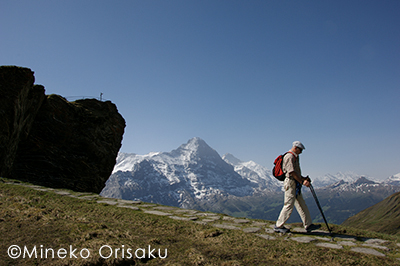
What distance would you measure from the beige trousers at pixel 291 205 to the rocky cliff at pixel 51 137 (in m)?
20.4

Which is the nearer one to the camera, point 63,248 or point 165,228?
point 63,248

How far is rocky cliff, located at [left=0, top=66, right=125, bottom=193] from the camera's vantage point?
1858 cm

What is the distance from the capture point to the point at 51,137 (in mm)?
24016

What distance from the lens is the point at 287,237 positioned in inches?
299

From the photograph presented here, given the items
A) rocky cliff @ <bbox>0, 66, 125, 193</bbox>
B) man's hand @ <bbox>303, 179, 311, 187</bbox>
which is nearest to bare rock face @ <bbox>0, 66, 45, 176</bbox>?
rocky cliff @ <bbox>0, 66, 125, 193</bbox>

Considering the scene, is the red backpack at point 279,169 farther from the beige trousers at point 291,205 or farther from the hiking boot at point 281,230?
the hiking boot at point 281,230

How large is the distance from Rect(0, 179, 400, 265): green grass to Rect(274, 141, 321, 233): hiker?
118 cm

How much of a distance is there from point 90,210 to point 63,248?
4461 mm

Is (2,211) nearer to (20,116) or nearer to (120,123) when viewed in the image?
(20,116)

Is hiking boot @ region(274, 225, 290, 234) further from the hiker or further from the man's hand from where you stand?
the man's hand

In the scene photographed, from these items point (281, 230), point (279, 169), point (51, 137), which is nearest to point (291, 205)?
point (281, 230)

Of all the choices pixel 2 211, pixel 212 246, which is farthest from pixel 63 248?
pixel 2 211

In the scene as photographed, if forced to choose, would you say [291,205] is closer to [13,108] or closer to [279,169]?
[279,169]

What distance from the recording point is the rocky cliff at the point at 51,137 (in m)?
18.6
